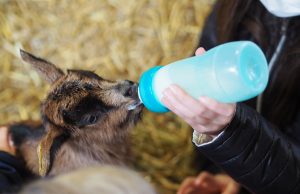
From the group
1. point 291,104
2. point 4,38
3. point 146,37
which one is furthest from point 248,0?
point 4,38

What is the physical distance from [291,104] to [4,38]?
110 cm

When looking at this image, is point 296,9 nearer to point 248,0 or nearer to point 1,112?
point 248,0

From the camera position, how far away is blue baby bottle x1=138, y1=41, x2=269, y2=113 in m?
0.73

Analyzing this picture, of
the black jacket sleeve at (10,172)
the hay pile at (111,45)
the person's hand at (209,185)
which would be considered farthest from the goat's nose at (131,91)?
the hay pile at (111,45)

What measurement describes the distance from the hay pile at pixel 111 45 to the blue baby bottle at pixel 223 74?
3.18 feet

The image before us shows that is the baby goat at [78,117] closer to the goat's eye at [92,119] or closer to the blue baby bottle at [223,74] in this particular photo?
the goat's eye at [92,119]

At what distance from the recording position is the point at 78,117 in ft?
3.55

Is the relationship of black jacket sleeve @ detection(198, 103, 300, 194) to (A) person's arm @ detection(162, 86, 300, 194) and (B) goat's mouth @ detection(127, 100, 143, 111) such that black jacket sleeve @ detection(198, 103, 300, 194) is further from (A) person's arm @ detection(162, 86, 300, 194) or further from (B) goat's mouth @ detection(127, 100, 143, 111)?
(B) goat's mouth @ detection(127, 100, 143, 111)

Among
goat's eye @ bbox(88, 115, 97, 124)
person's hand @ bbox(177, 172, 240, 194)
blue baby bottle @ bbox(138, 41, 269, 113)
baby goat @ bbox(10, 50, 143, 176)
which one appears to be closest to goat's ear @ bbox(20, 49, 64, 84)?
baby goat @ bbox(10, 50, 143, 176)

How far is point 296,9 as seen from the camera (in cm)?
112

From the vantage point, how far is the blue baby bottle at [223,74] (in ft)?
2.40

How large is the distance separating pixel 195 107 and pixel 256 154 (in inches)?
13.0

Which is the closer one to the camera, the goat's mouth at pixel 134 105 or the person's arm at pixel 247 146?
the person's arm at pixel 247 146

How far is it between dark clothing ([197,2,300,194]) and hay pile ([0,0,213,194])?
0.65 m
